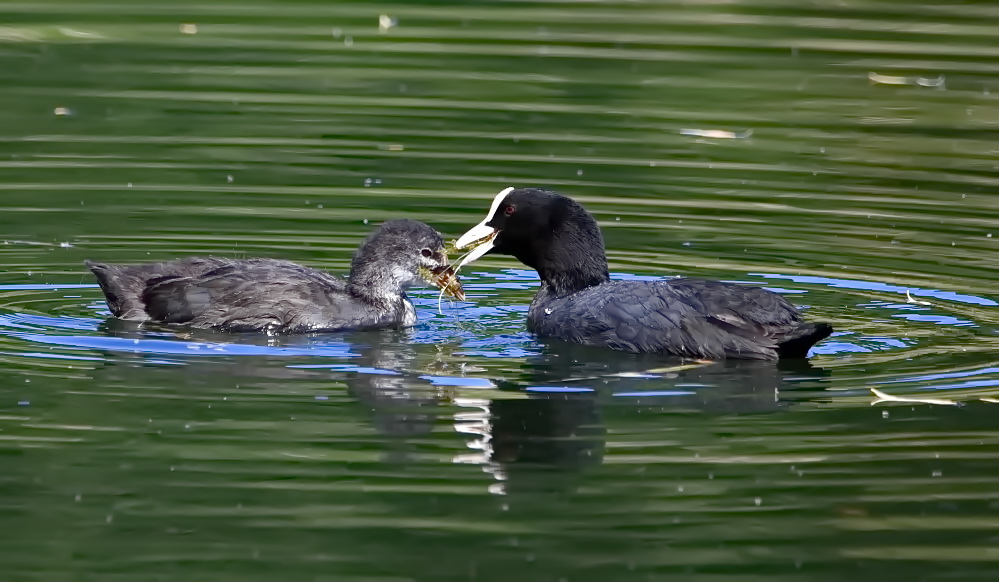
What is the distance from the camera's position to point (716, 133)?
1521 centimetres

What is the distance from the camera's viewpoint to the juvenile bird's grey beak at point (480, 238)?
34.7 ft

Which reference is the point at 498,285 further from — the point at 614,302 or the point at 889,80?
the point at 889,80

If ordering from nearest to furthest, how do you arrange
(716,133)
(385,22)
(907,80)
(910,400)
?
(910,400)
(716,133)
(907,80)
(385,22)

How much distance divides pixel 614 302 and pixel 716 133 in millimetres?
5793

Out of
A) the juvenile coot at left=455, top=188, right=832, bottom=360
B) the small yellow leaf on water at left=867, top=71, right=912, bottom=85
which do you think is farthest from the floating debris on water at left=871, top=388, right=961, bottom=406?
the small yellow leaf on water at left=867, top=71, right=912, bottom=85

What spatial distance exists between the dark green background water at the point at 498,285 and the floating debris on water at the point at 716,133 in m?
0.09

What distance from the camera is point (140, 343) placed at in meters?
9.24

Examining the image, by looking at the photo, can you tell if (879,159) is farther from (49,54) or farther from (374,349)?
(49,54)

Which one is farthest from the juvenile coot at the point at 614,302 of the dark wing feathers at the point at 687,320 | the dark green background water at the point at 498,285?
the dark green background water at the point at 498,285

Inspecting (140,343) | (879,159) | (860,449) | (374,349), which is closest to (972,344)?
(860,449)

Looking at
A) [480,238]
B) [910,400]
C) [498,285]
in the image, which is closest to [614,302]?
[480,238]

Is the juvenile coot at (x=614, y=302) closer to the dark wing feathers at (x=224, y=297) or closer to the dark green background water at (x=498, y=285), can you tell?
the dark green background water at (x=498, y=285)

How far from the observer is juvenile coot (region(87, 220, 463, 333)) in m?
9.69

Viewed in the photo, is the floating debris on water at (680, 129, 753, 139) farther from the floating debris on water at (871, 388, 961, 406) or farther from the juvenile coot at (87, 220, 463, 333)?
the floating debris on water at (871, 388, 961, 406)
